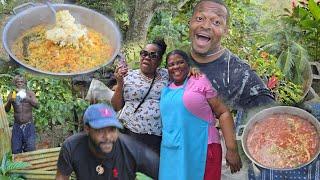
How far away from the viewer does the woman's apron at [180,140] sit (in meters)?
4.12

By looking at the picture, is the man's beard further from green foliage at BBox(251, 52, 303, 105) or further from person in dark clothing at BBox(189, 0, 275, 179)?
green foliage at BBox(251, 52, 303, 105)

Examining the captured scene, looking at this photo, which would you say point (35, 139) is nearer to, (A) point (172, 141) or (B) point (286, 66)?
(A) point (172, 141)

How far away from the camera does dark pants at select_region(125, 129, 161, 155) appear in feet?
13.8

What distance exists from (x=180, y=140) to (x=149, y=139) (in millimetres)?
214

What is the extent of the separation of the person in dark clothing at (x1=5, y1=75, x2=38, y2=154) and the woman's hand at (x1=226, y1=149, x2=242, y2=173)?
134 cm

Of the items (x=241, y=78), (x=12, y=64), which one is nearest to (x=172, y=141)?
(x=241, y=78)

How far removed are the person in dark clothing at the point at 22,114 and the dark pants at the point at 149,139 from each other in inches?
26.9

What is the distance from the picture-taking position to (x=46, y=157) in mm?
4387

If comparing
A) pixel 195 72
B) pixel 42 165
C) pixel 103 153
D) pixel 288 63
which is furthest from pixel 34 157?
pixel 288 63

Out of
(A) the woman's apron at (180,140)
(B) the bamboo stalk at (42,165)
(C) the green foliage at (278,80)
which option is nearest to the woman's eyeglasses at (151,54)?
(A) the woman's apron at (180,140)

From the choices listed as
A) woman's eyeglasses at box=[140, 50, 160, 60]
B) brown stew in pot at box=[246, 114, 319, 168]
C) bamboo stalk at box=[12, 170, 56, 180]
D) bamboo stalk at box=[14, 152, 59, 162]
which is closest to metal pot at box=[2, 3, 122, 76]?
woman's eyeglasses at box=[140, 50, 160, 60]

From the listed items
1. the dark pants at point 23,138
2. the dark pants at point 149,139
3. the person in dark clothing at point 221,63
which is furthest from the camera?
the dark pants at point 23,138

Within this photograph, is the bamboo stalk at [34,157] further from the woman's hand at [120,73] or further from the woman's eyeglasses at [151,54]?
the woman's eyeglasses at [151,54]

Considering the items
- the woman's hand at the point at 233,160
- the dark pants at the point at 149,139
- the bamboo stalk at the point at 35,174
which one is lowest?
the bamboo stalk at the point at 35,174
